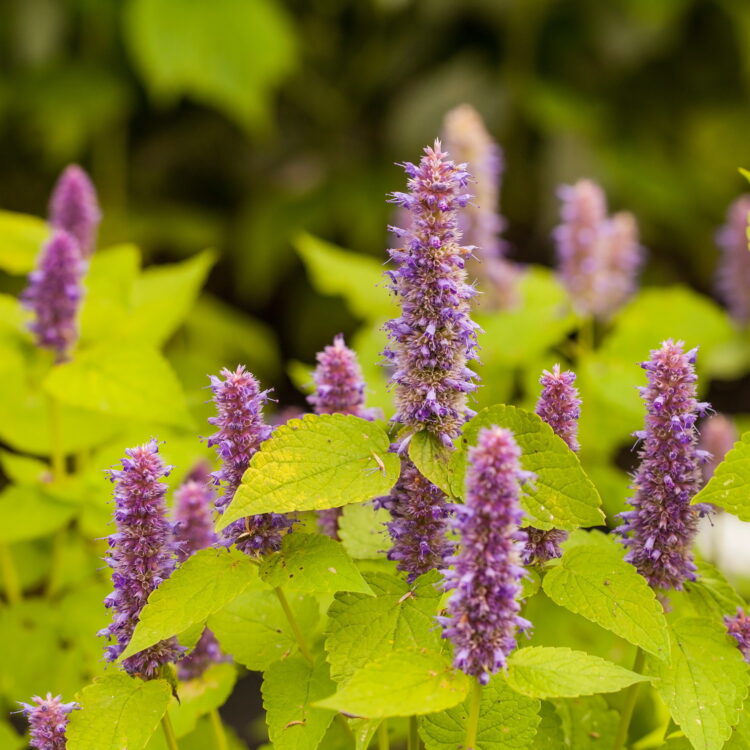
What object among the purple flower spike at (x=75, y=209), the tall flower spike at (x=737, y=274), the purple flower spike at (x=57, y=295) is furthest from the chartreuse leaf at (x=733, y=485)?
the tall flower spike at (x=737, y=274)

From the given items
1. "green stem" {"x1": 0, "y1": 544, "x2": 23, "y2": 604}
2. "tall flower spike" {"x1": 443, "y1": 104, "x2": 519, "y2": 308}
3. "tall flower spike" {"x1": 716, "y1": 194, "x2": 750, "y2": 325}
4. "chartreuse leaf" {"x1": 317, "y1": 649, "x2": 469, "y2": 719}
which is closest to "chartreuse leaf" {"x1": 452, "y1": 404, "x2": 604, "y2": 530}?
"chartreuse leaf" {"x1": 317, "y1": 649, "x2": 469, "y2": 719}

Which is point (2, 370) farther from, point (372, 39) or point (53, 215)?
point (372, 39)

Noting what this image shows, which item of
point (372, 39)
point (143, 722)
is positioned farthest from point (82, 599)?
point (372, 39)

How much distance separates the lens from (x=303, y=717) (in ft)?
3.81

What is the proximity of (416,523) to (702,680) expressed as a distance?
0.37m

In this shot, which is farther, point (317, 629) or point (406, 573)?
point (317, 629)

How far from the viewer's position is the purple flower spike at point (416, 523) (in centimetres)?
120

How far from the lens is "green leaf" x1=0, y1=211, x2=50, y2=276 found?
7.57ft

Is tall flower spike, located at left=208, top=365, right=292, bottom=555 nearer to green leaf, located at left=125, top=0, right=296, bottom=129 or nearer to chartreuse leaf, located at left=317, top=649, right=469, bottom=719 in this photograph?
chartreuse leaf, located at left=317, top=649, right=469, bottom=719

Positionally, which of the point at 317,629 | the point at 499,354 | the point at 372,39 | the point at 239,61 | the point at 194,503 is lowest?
the point at 317,629

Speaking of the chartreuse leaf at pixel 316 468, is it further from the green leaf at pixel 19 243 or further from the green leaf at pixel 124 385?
the green leaf at pixel 19 243

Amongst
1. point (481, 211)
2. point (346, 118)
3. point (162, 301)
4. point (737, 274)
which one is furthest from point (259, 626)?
point (346, 118)

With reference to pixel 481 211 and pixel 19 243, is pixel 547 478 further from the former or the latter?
pixel 481 211

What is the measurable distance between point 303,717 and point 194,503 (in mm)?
405
